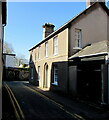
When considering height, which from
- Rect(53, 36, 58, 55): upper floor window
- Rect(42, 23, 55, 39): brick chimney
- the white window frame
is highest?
Rect(42, 23, 55, 39): brick chimney

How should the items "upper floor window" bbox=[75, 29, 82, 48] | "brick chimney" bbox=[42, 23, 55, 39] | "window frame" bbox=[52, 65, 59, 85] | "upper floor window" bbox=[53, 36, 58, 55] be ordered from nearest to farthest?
"upper floor window" bbox=[75, 29, 82, 48] < "window frame" bbox=[52, 65, 59, 85] < "upper floor window" bbox=[53, 36, 58, 55] < "brick chimney" bbox=[42, 23, 55, 39]

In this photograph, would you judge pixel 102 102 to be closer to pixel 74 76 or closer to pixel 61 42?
pixel 74 76

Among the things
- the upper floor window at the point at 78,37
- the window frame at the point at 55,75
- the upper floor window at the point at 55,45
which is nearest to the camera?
the upper floor window at the point at 78,37

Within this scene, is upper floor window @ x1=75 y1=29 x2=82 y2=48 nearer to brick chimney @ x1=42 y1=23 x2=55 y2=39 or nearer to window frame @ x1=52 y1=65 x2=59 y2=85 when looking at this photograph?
window frame @ x1=52 y1=65 x2=59 y2=85

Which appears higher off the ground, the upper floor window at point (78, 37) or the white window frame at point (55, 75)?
the upper floor window at point (78, 37)

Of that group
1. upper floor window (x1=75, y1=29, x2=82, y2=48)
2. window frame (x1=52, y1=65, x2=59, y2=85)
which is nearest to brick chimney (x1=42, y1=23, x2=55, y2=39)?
window frame (x1=52, y1=65, x2=59, y2=85)

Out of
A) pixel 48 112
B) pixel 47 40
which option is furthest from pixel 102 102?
pixel 47 40

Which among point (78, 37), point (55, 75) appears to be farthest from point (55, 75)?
point (78, 37)

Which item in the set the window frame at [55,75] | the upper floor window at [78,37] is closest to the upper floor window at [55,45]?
the window frame at [55,75]

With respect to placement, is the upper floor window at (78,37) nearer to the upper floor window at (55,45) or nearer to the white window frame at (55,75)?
the upper floor window at (55,45)

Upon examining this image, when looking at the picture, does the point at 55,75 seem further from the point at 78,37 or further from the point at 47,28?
the point at 47,28

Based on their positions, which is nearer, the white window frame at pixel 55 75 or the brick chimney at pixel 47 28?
the white window frame at pixel 55 75

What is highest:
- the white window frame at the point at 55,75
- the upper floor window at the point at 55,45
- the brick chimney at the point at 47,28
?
the brick chimney at the point at 47,28

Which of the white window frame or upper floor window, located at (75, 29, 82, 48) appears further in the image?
the white window frame
